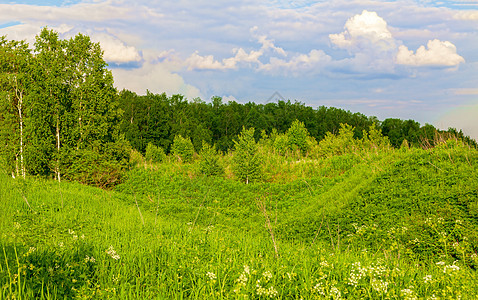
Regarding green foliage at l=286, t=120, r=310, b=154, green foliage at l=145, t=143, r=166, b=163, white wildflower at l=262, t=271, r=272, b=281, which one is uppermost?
green foliage at l=286, t=120, r=310, b=154

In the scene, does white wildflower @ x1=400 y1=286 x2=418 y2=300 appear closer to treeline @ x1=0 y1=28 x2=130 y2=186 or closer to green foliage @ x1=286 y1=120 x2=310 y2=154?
treeline @ x1=0 y1=28 x2=130 y2=186

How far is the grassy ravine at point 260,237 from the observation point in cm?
390

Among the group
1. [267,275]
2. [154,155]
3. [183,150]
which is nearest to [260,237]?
[267,275]

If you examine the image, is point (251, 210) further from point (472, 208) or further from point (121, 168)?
point (121, 168)

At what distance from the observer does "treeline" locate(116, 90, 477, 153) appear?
36031 mm

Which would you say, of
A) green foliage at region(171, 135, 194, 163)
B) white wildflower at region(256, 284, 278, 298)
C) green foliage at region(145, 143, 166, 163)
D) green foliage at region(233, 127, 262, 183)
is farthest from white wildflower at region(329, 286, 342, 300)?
green foliage at region(145, 143, 166, 163)

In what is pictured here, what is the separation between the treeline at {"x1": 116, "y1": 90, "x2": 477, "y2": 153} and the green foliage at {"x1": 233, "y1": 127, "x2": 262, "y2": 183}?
19.9m

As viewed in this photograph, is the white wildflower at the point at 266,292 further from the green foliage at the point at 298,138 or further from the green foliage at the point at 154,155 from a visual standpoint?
the green foliage at the point at 298,138

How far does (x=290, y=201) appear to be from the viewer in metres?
13.2

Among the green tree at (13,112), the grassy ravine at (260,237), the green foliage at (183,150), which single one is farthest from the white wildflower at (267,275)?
the green foliage at (183,150)

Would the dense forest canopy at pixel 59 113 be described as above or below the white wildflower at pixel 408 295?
above

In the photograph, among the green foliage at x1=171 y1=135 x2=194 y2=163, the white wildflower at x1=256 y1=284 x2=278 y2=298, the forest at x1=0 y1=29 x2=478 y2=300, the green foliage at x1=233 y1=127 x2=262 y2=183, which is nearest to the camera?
the white wildflower at x1=256 y1=284 x2=278 y2=298

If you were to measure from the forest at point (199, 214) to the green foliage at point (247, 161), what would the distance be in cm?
7

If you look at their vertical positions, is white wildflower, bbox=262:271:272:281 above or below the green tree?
below
